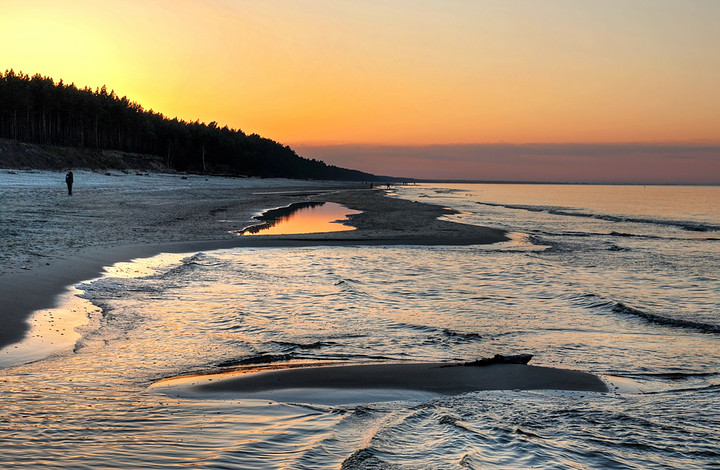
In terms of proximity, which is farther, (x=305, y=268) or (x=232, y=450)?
(x=305, y=268)

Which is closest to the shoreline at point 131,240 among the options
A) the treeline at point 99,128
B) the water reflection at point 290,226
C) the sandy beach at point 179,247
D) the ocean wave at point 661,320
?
the sandy beach at point 179,247

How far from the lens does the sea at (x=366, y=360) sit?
501cm

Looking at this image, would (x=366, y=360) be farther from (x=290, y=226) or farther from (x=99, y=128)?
(x=99, y=128)

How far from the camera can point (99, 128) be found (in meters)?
116

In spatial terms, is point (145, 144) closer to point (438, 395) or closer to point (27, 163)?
point (27, 163)

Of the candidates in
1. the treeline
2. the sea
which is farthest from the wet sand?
the treeline

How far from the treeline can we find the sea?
9371cm

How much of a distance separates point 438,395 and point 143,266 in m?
12.1

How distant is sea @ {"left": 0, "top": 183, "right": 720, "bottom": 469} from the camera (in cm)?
501

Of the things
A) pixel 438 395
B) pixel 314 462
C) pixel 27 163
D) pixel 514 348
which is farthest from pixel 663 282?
pixel 27 163

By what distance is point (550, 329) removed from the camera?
34.8ft

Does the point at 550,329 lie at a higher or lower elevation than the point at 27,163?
lower

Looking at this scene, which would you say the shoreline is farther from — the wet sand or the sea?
the wet sand

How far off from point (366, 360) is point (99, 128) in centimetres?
12264
